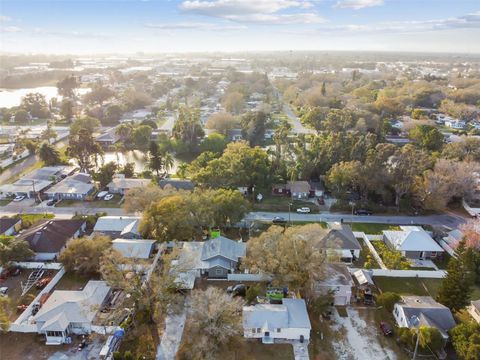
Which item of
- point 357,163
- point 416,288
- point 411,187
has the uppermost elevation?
point 357,163

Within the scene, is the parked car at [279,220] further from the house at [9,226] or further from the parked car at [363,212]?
the house at [9,226]

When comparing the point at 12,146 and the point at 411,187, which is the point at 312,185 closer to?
the point at 411,187

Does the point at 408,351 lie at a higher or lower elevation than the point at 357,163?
lower

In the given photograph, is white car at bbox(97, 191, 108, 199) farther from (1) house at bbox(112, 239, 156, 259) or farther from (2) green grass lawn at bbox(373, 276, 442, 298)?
(2) green grass lawn at bbox(373, 276, 442, 298)

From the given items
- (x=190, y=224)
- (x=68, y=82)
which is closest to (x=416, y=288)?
(x=190, y=224)

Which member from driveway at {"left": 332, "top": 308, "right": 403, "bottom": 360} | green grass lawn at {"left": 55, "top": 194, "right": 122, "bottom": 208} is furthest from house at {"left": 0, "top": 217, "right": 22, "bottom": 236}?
driveway at {"left": 332, "top": 308, "right": 403, "bottom": 360}

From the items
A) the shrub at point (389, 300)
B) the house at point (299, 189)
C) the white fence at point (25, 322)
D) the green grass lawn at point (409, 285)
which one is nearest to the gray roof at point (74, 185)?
the white fence at point (25, 322)

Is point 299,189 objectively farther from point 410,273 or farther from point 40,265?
point 40,265
